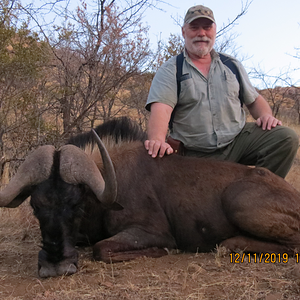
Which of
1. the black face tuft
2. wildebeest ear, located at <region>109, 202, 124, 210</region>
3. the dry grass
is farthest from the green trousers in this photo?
the black face tuft

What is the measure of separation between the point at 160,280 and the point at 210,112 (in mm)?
2452

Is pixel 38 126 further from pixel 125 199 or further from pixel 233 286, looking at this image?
pixel 233 286

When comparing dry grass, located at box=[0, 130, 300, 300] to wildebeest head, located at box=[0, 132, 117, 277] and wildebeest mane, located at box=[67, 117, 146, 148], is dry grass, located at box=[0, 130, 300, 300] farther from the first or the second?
wildebeest mane, located at box=[67, 117, 146, 148]

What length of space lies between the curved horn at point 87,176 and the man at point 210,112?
1.34 metres

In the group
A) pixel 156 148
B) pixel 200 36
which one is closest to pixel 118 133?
pixel 156 148

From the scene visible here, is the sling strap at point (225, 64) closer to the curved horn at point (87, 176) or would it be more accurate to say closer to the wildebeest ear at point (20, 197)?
the curved horn at point (87, 176)

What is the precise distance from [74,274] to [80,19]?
6.84 meters

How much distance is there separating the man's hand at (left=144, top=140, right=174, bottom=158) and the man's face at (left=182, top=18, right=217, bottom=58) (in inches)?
56.9

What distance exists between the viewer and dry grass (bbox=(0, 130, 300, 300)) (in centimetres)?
296

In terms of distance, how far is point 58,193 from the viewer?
349 cm

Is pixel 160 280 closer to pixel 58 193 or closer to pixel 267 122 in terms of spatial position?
pixel 58 193

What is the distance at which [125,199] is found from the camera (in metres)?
4.19

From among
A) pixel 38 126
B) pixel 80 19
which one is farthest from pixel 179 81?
pixel 80 19
